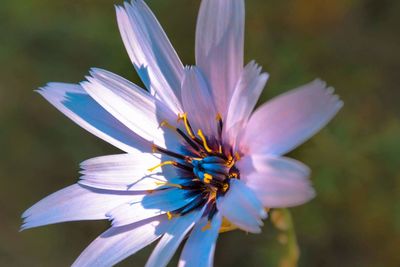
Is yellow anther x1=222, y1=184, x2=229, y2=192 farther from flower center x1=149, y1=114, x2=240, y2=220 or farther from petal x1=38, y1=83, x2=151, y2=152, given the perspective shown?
petal x1=38, y1=83, x2=151, y2=152

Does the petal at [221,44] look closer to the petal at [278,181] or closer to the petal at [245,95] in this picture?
the petal at [245,95]

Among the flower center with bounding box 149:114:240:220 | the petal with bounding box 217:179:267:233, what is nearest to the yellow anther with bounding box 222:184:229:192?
the flower center with bounding box 149:114:240:220

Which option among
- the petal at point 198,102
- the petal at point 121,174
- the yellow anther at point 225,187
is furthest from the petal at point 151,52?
the yellow anther at point 225,187

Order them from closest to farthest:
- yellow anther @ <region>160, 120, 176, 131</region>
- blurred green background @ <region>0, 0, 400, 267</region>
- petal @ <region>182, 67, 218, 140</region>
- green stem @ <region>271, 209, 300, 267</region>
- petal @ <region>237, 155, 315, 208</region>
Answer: petal @ <region>237, 155, 315, 208</region> < petal @ <region>182, 67, 218, 140</region> < yellow anther @ <region>160, 120, 176, 131</region> < green stem @ <region>271, 209, 300, 267</region> < blurred green background @ <region>0, 0, 400, 267</region>

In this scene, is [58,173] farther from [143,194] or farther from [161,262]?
[161,262]

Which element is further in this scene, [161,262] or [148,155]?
[148,155]

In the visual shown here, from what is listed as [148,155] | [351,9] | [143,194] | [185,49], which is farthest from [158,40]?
[351,9]
